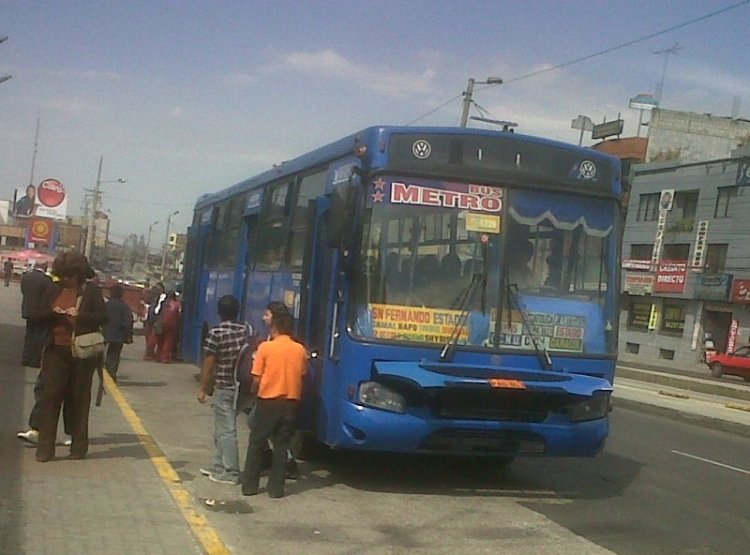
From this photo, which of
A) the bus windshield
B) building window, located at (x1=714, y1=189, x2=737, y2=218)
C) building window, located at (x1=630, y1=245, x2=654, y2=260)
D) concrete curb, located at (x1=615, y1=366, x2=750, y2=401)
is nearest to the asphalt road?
the bus windshield

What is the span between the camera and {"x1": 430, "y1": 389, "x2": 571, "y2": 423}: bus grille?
27.0 feet

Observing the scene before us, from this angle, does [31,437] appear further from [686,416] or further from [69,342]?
[686,416]

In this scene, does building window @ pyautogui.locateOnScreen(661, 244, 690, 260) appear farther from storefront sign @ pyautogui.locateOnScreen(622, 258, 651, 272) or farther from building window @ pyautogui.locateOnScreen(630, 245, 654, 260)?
building window @ pyautogui.locateOnScreen(630, 245, 654, 260)

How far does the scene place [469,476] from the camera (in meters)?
9.91

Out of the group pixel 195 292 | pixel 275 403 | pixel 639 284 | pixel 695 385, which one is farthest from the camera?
pixel 639 284

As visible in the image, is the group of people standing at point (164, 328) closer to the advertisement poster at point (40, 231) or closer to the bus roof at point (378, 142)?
the bus roof at point (378, 142)

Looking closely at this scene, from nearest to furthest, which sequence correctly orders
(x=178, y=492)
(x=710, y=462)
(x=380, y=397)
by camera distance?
(x=178, y=492) < (x=380, y=397) < (x=710, y=462)

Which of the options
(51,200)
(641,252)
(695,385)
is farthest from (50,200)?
(695,385)

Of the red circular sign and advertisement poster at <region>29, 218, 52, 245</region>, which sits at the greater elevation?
the red circular sign

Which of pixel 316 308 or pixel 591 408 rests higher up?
pixel 316 308

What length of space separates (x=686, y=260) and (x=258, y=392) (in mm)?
46117

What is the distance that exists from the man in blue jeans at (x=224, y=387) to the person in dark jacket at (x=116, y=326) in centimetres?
623

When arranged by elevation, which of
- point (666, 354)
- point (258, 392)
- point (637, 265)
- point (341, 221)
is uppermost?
point (637, 265)

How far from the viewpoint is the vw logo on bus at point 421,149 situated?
8.58 meters
